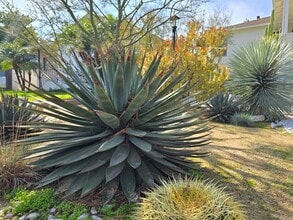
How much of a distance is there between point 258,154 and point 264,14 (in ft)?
93.3

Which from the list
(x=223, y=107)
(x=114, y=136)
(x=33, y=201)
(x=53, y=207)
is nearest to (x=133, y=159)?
(x=114, y=136)

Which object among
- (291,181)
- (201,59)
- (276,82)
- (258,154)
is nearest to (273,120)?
(276,82)

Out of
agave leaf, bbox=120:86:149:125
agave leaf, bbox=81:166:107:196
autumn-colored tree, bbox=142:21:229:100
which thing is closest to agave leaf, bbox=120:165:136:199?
agave leaf, bbox=81:166:107:196

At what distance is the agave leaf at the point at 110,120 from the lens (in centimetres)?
352

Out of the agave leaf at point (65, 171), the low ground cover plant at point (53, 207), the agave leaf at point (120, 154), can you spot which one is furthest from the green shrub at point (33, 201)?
the agave leaf at point (120, 154)

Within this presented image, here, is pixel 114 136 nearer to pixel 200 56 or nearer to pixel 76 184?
pixel 76 184

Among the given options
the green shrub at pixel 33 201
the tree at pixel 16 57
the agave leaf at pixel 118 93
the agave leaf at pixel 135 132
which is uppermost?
the tree at pixel 16 57

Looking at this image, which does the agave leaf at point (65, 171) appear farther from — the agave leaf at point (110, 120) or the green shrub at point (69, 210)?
the agave leaf at point (110, 120)

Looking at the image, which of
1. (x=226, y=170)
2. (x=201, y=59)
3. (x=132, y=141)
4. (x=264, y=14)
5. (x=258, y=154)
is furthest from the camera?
(x=264, y=14)

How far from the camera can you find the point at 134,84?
4.52 m

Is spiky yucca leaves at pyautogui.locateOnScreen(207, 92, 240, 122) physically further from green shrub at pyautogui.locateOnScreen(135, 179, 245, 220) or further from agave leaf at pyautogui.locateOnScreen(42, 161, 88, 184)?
green shrub at pyautogui.locateOnScreen(135, 179, 245, 220)

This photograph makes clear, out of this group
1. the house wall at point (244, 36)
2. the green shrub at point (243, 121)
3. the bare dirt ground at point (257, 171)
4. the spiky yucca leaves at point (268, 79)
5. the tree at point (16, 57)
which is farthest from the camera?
the house wall at point (244, 36)

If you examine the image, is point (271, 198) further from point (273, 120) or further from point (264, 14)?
point (264, 14)

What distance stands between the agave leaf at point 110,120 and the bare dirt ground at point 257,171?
1.61 meters
